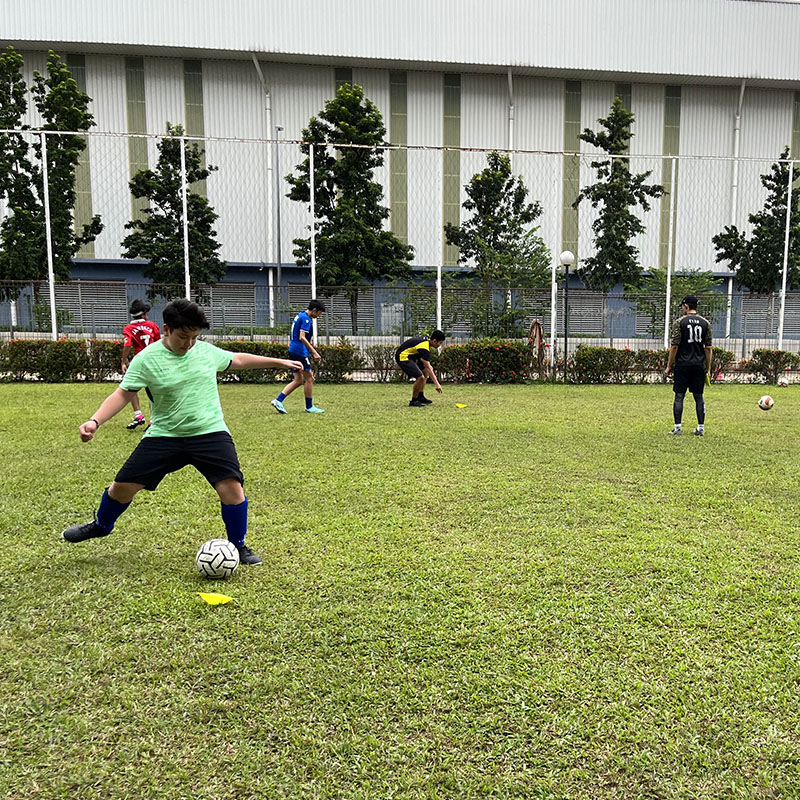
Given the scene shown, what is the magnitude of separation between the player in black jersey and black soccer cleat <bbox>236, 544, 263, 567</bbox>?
6367 millimetres

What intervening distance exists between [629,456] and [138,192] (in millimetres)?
24225

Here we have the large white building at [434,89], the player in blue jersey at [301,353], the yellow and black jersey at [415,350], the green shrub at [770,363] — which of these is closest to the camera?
the player in blue jersey at [301,353]

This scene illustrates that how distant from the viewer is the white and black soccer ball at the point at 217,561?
149 inches

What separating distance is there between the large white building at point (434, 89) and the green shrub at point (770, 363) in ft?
Result: 42.1

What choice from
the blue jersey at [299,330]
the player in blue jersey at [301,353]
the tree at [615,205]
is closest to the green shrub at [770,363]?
the tree at [615,205]

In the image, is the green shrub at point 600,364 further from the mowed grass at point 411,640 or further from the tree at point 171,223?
the tree at point 171,223

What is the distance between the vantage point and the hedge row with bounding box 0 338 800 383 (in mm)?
15523

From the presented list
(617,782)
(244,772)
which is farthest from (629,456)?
(244,772)

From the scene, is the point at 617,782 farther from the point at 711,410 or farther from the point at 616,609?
the point at 711,410

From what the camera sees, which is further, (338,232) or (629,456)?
(338,232)

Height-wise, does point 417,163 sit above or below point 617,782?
above

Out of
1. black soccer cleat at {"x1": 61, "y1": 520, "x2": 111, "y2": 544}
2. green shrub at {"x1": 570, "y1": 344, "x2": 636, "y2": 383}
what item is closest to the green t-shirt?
black soccer cleat at {"x1": 61, "y1": 520, "x2": 111, "y2": 544}

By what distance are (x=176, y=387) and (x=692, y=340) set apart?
7.07m

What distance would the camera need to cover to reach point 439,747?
237 cm
